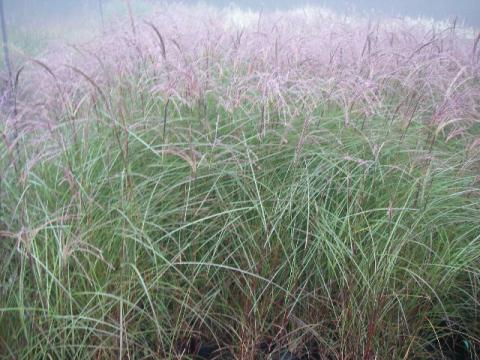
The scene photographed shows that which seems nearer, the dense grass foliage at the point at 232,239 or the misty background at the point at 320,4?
the dense grass foliage at the point at 232,239

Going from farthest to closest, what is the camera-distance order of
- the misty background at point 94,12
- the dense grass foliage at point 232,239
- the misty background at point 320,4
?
the misty background at point 320,4 → the misty background at point 94,12 → the dense grass foliage at point 232,239

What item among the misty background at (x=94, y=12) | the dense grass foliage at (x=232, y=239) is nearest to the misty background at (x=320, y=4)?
the misty background at (x=94, y=12)

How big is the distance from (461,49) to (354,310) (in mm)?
2383

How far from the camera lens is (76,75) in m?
2.09

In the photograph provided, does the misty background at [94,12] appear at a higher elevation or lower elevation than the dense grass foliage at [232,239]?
higher

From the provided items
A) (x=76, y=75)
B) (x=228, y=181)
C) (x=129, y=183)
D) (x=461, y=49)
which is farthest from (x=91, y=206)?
(x=461, y=49)

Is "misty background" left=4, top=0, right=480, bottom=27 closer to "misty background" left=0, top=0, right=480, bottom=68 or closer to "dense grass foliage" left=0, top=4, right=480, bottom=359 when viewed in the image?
"misty background" left=0, top=0, right=480, bottom=68

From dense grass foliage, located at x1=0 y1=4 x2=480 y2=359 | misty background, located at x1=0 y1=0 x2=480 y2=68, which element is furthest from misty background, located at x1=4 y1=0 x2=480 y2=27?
dense grass foliage, located at x1=0 y1=4 x2=480 y2=359

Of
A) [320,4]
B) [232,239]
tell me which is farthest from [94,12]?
[232,239]

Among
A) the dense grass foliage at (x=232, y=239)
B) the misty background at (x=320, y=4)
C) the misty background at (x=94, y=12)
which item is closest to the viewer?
the dense grass foliage at (x=232, y=239)

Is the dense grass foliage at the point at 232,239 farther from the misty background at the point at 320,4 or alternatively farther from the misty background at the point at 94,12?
the misty background at the point at 320,4

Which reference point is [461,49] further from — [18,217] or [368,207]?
[18,217]

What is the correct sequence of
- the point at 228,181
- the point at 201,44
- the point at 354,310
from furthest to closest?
the point at 201,44 → the point at 228,181 → the point at 354,310

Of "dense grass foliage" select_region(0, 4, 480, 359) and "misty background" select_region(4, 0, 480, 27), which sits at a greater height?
"misty background" select_region(4, 0, 480, 27)
